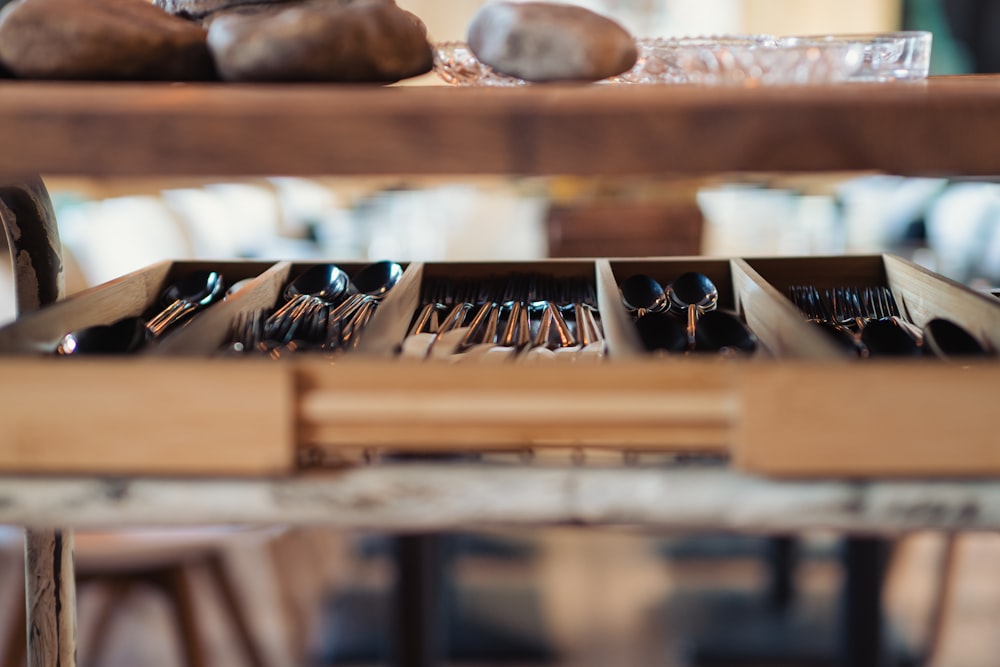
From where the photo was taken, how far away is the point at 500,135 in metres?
0.43

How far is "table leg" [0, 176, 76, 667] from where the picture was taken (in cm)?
69

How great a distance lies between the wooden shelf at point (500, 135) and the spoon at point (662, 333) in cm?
24

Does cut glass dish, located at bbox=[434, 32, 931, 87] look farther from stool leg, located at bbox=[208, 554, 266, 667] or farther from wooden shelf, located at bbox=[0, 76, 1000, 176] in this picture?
stool leg, located at bbox=[208, 554, 266, 667]

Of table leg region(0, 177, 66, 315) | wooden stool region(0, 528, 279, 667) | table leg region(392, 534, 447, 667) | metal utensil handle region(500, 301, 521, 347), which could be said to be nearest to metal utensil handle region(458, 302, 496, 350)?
metal utensil handle region(500, 301, 521, 347)

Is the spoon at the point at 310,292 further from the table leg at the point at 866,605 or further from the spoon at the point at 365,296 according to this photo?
the table leg at the point at 866,605

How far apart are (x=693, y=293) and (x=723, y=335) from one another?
13cm

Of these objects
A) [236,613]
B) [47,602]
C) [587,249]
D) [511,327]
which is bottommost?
[236,613]

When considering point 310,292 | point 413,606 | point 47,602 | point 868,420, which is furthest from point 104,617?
point 868,420

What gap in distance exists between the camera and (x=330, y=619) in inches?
80.3

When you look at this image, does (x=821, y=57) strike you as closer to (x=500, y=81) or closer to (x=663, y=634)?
(x=500, y=81)

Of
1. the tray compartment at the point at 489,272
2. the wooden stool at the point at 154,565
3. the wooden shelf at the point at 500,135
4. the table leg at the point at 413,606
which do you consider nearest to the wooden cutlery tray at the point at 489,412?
the wooden shelf at the point at 500,135

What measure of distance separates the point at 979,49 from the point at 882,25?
0.67 metres

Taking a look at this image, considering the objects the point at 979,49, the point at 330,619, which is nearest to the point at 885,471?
the point at 330,619

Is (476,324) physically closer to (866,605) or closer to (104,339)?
(104,339)
